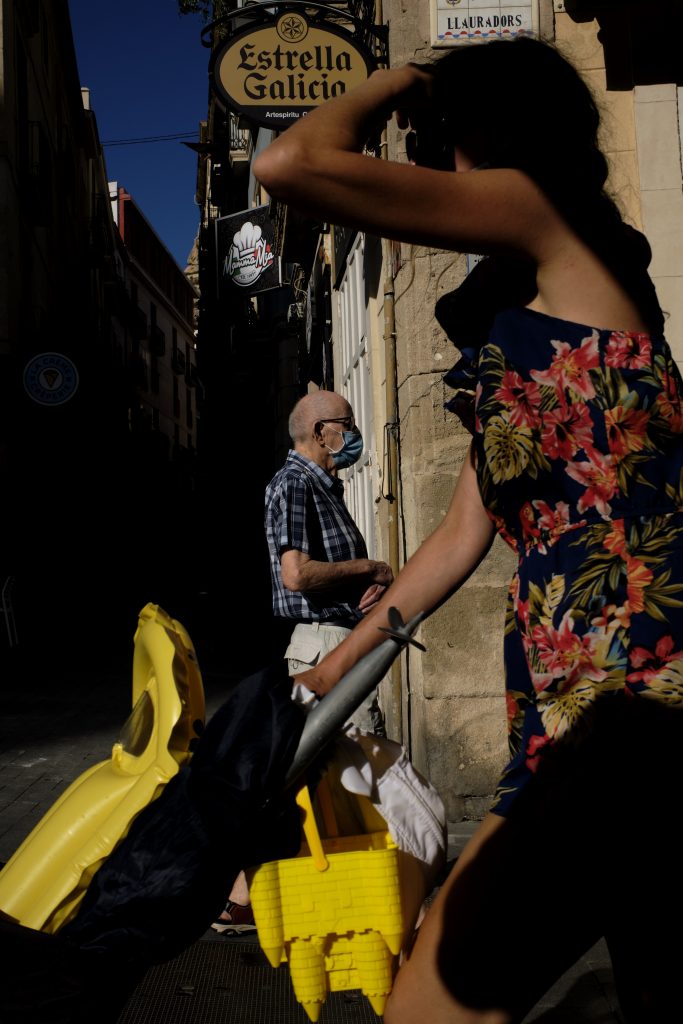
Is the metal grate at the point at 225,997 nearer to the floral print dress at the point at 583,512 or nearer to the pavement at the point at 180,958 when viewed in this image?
the pavement at the point at 180,958

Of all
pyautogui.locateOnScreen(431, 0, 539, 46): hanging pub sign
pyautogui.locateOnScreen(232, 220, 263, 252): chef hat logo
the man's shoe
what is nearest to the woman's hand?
the man's shoe

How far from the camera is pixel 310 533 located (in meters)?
4.24

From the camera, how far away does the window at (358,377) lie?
739 centimetres

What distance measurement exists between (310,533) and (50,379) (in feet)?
52.2

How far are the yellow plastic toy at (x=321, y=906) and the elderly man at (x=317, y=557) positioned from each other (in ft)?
8.60

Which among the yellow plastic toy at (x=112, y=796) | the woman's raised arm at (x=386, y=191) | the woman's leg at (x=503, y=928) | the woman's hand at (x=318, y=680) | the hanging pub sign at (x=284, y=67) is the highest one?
the hanging pub sign at (x=284, y=67)

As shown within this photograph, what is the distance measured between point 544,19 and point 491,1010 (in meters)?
4.99

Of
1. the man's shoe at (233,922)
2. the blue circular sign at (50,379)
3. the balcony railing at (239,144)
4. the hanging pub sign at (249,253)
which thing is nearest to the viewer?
the man's shoe at (233,922)

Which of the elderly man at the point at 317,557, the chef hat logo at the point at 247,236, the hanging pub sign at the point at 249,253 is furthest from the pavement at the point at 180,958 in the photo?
the chef hat logo at the point at 247,236

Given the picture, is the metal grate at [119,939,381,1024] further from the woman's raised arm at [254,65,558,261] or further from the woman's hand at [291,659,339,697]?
the woman's raised arm at [254,65,558,261]

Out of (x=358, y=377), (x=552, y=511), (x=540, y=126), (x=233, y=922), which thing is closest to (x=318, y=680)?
(x=552, y=511)

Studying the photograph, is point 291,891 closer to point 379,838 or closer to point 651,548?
point 379,838

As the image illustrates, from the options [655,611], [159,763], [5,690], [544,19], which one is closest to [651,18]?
[544,19]

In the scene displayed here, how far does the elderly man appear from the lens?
4129mm
